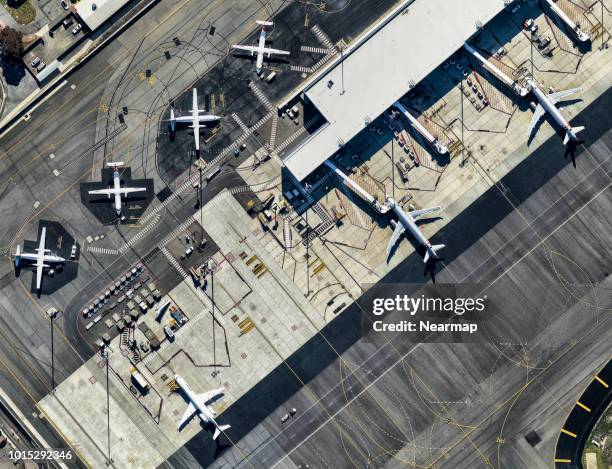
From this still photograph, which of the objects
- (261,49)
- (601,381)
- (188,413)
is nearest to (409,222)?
(261,49)

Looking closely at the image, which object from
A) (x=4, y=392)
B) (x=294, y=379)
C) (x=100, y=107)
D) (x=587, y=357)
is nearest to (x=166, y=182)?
(x=100, y=107)

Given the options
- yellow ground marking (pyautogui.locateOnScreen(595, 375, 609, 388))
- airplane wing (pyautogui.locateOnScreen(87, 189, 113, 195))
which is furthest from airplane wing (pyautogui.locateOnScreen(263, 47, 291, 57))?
yellow ground marking (pyautogui.locateOnScreen(595, 375, 609, 388))

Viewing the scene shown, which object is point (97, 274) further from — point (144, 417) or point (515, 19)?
point (515, 19)

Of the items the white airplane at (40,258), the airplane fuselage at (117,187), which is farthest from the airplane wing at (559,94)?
the white airplane at (40,258)

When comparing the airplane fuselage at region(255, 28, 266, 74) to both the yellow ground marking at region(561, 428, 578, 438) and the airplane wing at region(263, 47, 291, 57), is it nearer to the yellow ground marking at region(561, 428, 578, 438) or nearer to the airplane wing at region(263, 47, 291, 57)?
the airplane wing at region(263, 47, 291, 57)

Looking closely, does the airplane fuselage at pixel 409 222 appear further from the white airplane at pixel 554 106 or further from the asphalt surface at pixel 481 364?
the white airplane at pixel 554 106
